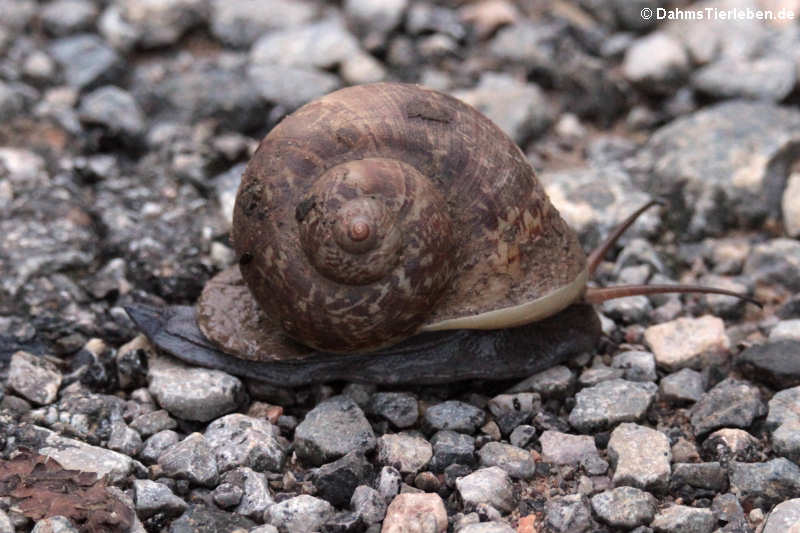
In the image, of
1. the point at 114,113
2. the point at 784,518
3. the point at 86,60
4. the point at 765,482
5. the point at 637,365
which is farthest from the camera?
the point at 86,60

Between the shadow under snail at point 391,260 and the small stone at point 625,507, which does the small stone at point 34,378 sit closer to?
the shadow under snail at point 391,260

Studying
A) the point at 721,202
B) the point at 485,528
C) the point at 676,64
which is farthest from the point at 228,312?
the point at 676,64

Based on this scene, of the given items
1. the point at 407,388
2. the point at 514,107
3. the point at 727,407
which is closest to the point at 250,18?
the point at 514,107

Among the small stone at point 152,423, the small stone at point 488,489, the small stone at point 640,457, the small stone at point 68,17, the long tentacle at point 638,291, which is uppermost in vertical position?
the small stone at point 68,17

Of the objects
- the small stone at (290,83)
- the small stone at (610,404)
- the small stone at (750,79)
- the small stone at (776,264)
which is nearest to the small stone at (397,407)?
the small stone at (610,404)

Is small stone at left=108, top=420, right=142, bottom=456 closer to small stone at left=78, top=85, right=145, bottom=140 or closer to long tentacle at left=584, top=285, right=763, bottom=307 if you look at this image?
long tentacle at left=584, top=285, right=763, bottom=307

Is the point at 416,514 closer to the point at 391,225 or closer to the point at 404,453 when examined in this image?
the point at 404,453

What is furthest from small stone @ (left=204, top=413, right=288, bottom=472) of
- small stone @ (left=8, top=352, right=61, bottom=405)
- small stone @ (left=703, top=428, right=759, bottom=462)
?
small stone @ (left=703, top=428, right=759, bottom=462)
